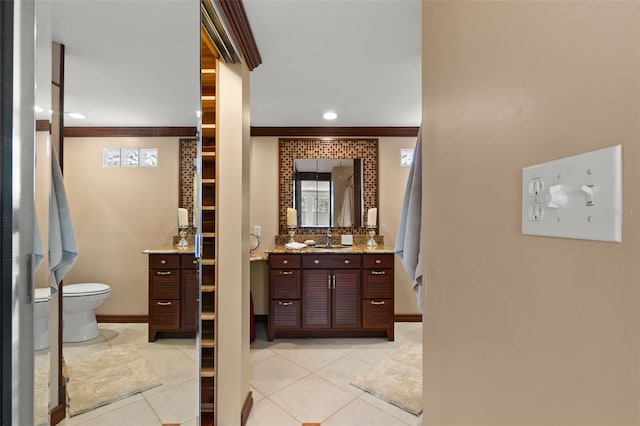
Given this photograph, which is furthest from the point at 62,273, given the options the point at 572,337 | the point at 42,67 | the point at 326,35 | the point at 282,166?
the point at 282,166

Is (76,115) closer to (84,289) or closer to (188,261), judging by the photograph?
(84,289)

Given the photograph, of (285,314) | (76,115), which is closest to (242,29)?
(76,115)

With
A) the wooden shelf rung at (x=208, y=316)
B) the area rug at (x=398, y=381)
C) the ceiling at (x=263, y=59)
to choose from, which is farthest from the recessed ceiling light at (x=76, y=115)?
the area rug at (x=398, y=381)

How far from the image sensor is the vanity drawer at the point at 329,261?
3.20 meters

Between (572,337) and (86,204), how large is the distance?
104 centimetres

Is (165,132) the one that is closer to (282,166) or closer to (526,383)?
(526,383)

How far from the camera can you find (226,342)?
1855mm

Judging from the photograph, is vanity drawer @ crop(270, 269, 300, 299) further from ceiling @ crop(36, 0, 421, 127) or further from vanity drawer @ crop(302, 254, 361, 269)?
ceiling @ crop(36, 0, 421, 127)

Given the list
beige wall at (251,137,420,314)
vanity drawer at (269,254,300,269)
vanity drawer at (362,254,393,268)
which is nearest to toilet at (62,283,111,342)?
vanity drawer at (269,254,300,269)

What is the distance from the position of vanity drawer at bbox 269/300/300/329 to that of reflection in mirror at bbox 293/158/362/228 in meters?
1.02

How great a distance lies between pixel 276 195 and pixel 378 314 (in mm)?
1834

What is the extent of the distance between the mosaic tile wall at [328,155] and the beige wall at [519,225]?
2.76 m

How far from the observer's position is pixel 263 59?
2066 mm

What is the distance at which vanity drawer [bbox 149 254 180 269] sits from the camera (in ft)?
3.39
